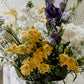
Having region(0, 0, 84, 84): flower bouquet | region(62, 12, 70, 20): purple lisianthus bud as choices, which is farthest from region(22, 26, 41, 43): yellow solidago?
region(62, 12, 70, 20): purple lisianthus bud

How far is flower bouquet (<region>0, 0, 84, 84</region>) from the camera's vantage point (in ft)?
2.21

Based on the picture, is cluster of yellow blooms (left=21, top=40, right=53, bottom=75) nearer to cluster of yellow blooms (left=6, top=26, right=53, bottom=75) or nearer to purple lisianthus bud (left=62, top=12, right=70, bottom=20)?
cluster of yellow blooms (left=6, top=26, right=53, bottom=75)

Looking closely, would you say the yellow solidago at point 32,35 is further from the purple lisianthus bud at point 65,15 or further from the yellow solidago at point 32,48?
the purple lisianthus bud at point 65,15

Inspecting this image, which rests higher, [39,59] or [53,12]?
[53,12]

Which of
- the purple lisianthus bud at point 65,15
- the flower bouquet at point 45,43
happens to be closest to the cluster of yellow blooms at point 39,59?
the flower bouquet at point 45,43

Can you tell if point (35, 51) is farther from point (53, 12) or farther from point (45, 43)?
point (53, 12)

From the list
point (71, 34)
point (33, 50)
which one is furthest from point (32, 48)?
point (71, 34)

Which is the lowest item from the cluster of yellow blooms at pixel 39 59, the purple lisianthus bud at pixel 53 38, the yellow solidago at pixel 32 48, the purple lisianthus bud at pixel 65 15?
the cluster of yellow blooms at pixel 39 59

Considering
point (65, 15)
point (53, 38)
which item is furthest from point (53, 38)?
point (65, 15)

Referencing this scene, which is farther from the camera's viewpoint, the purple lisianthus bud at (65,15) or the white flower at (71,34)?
the purple lisianthus bud at (65,15)

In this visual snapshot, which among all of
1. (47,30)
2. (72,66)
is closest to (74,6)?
(47,30)

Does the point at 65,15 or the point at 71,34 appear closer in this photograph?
the point at 71,34

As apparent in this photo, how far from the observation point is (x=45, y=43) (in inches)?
27.6

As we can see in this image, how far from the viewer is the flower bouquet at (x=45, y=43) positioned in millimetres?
673
